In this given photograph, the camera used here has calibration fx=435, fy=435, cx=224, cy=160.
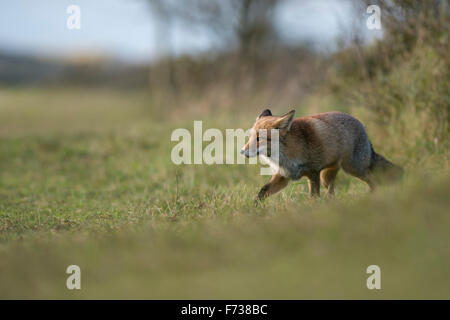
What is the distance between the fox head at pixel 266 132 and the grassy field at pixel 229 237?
2.44ft

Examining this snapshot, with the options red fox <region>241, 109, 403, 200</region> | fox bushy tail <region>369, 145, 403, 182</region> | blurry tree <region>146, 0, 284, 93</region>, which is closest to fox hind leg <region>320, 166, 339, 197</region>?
red fox <region>241, 109, 403, 200</region>

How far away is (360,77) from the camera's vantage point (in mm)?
9398

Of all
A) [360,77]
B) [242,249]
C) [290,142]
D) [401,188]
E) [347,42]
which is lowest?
[242,249]

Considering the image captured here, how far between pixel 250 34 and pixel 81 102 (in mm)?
15377

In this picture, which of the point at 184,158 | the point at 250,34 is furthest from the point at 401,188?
the point at 250,34

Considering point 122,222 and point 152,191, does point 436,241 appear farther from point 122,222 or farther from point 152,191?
point 152,191

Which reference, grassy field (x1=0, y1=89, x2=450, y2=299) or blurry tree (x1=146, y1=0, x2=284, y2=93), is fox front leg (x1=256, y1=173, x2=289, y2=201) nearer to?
grassy field (x1=0, y1=89, x2=450, y2=299)

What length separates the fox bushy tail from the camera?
5.95m

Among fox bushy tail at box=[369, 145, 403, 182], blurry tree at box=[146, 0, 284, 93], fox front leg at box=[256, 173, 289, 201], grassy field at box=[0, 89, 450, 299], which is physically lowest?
grassy field at box=[0, 89, 450, 299]

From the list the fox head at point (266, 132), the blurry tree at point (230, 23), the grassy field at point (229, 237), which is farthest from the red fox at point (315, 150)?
the blurry tree at point (230, 23)

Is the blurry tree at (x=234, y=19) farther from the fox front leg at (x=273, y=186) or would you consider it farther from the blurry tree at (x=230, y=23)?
the fox front leg at (x=273, y=186)

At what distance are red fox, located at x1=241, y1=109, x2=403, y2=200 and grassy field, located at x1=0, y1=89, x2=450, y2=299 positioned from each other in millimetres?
355

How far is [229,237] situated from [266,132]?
1.78m


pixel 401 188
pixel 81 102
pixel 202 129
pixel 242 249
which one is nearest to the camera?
pixel 242 249
